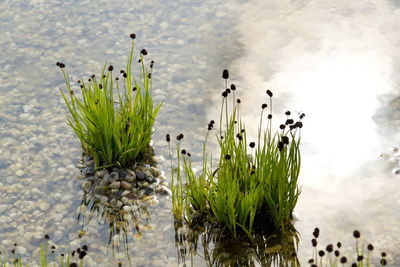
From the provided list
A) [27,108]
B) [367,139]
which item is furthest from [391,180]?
[27,108]

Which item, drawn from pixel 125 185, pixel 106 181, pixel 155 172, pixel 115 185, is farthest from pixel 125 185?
pixel 155 172

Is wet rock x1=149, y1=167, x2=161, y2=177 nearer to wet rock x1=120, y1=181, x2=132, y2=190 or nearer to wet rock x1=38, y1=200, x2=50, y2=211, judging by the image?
wet rock x1=120, y1=181, x2=132, y2=190

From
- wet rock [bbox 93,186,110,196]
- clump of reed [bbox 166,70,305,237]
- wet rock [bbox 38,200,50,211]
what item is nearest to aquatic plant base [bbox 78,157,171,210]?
wet rock [bbox 93,186,110,196]

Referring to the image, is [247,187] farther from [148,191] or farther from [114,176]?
[114,176]

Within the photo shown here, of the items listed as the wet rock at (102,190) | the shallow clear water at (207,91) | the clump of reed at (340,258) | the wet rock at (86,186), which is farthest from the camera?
the wet rock at (86,186)

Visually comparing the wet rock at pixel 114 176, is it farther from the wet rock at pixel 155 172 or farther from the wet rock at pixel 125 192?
the wet rock at pixel 155 172

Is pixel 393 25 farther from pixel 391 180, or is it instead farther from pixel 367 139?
pixel 391 180

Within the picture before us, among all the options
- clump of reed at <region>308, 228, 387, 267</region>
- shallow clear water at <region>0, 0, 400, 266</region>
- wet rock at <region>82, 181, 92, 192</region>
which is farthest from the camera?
wet rock at <region>82, 181, 92, 192</region>

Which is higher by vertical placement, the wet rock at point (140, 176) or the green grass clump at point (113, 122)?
the green grass clump at point (113, 122)

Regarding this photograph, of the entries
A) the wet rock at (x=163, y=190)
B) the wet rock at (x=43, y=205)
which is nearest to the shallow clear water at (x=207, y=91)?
the wet rock at (x=43, y=205)
